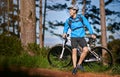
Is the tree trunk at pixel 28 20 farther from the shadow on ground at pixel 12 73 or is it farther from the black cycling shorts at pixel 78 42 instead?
the shadow on ground at pixel 12 73

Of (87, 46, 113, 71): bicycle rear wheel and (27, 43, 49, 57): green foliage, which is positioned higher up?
(87, 46, 113, 71): bicycle rear wheel

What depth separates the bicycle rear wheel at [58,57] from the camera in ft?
33.6

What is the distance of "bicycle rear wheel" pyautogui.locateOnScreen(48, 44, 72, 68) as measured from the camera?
10.3 metres

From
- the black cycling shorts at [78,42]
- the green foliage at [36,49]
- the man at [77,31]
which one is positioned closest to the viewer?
the man at [77,31]

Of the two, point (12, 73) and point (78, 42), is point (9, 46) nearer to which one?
point (78, 42)

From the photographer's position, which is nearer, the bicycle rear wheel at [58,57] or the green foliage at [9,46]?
the bicycle rear wheel at [58,57]

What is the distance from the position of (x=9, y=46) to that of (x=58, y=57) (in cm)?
210

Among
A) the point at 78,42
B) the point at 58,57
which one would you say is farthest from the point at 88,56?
the point at 58,57

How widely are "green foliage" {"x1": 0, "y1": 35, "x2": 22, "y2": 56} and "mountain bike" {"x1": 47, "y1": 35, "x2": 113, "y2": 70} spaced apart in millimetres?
1696

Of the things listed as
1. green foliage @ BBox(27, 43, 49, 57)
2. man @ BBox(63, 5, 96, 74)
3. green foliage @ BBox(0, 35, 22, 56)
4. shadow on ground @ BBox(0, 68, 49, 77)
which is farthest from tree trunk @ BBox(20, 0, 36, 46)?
shadow on ground @ BBox(0, 68, 49, 77)

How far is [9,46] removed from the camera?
11734 mm

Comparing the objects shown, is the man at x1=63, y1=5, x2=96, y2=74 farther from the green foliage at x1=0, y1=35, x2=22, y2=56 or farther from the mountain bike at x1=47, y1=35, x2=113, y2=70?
the green foliage at x1=0, y1=35, x2=22, y2=56

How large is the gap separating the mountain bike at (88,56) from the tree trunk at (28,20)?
332 centimetres

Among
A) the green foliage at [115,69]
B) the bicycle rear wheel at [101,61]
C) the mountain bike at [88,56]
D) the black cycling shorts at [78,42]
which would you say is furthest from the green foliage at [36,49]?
the black cycling shorts at [78,42]
